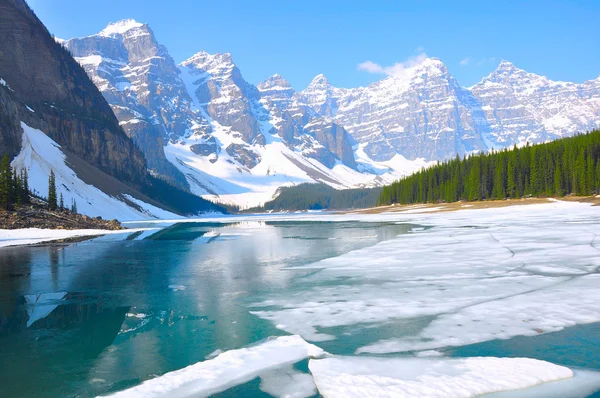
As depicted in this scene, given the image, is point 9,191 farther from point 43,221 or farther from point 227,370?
point 227,370

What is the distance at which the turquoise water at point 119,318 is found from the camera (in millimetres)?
8656

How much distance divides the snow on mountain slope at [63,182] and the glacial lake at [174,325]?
94.4 metres

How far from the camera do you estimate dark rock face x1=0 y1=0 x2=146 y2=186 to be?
145 m

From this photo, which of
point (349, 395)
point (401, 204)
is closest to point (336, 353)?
point (349, 395)

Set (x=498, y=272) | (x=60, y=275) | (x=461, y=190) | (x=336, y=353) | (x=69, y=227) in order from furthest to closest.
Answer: (x=461, y=190) < (x=69, y=227) < (x=60, y=275) < (x=498, y=272) < (x=336, y=353)

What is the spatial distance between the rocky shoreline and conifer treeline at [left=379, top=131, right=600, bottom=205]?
81396mm

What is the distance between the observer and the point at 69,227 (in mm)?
57062

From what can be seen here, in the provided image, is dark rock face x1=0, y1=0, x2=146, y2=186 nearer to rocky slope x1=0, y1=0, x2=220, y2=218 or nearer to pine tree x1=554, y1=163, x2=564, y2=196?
rocky slope x1=0, y1=0, x2=220, y2=218

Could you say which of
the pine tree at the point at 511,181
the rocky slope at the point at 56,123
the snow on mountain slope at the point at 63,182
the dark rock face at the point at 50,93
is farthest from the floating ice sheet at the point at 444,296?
the dark rock face at the point at 50,93

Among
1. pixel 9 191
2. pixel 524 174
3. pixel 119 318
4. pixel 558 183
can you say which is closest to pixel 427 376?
pixel 119 318

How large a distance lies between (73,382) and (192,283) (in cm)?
1003

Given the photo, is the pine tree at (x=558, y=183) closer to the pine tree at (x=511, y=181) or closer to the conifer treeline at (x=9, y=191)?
the pine tree at (x=511, y=181)

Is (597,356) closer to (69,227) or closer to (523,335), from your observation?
(523,335)

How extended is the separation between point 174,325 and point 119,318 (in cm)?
203
